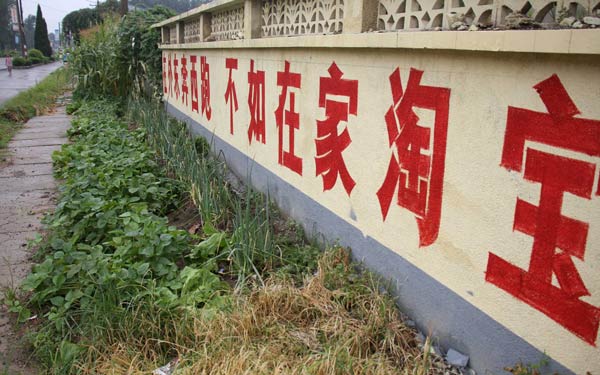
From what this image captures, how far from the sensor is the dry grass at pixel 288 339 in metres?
2.05

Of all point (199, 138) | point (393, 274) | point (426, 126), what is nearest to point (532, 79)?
point (426, 126)

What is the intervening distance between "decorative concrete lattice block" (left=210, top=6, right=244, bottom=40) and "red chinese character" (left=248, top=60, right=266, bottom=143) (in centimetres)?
64

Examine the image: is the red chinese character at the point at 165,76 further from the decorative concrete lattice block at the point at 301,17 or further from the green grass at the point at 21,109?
the decorative concrete lattice block at the point at 301,17

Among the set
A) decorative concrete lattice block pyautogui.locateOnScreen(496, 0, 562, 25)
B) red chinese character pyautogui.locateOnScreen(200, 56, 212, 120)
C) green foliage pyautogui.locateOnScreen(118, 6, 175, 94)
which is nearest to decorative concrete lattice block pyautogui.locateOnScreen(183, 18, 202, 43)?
red chinese character pyautogui.locateOnScreen(200, 56, 212, 120)

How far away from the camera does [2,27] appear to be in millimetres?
52906

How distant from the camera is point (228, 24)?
5.24 m

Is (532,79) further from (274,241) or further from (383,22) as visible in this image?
(274,241)

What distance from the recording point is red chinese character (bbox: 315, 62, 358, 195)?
285cm

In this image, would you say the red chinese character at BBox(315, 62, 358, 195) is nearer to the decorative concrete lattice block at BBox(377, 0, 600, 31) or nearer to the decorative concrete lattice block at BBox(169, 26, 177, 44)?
the decorative concrete lattice block at BBox(377, 0, 600, 31)

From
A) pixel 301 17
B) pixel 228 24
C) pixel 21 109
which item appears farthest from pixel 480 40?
pixel 21 109

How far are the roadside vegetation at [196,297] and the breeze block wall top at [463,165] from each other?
23 centimetres

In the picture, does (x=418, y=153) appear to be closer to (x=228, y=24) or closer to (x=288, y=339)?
(x=288, y=339)

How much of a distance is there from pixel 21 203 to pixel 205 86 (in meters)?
2.38

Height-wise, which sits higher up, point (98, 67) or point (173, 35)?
point (173, 35)
